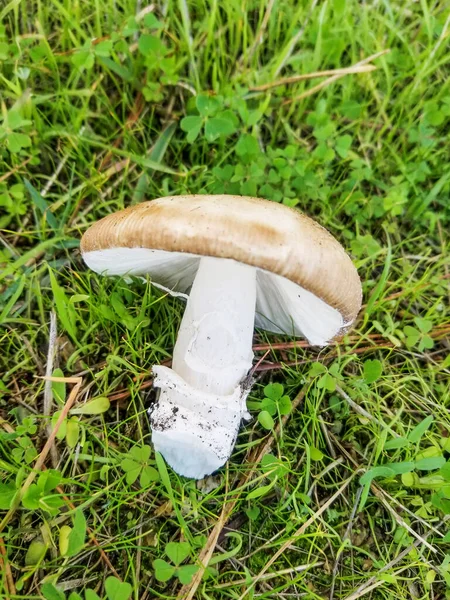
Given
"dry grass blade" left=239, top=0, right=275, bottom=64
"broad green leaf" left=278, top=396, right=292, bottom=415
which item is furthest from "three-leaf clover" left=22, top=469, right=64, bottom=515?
"dry grass blade" left=239, top=0, right=275, bottom=64

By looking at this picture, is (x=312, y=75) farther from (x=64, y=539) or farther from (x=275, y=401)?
(x=64, y=539)

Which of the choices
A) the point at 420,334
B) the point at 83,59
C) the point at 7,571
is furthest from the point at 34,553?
the point at 83,59

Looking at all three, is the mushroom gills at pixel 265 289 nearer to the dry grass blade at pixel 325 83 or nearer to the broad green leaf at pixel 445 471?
the broad green leaf at pixel 445 471

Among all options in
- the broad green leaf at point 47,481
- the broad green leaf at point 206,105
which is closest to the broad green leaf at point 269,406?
the broad green leaf at point 47,481

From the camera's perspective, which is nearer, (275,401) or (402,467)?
(402,467)

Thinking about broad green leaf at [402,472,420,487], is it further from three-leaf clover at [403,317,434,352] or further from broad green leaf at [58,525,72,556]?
broad green leaf at [58,525,72,556]

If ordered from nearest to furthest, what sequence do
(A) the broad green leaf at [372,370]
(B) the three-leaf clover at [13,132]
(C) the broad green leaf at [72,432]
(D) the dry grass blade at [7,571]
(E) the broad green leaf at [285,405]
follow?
(D) the dry grass blade at [7,571], (C) the broad green leaf at [72,432], (E) the broad green leaf at [285,405], (A) the broad green leaf at [372,370], (B) the three-leaf clover at [13,132]
